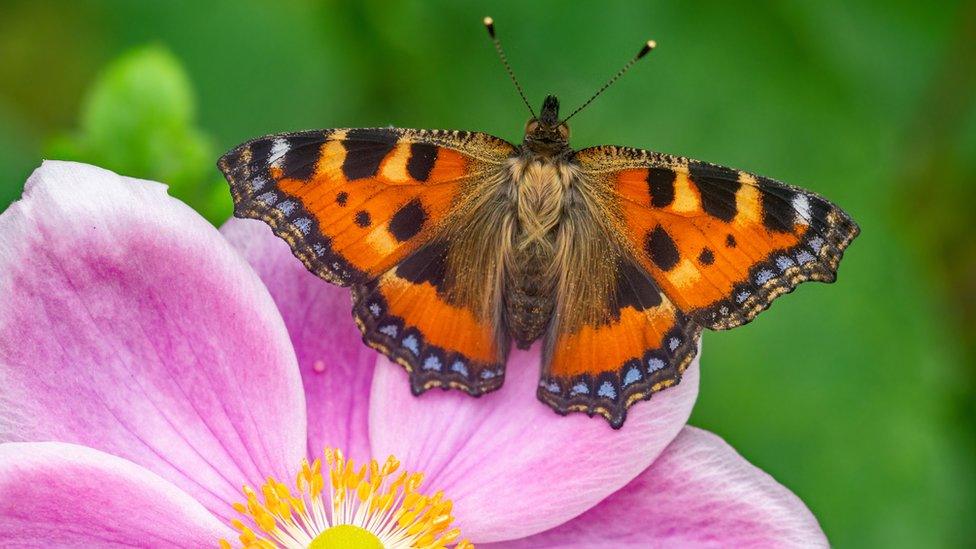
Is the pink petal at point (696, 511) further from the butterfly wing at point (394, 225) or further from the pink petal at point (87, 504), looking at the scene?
the pink petal at point (87, 504)

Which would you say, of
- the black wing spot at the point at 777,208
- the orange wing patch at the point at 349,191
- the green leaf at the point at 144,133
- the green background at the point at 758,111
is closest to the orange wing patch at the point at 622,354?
the black wing spot at the point at 777,208

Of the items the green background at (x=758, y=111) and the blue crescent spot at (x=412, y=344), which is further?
the green background at (x=758, y=111)

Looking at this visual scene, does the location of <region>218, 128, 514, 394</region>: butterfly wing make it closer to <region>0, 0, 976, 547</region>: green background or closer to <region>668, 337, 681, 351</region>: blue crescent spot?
<region>668, 337, 681, 351</region>: blue crescent spot

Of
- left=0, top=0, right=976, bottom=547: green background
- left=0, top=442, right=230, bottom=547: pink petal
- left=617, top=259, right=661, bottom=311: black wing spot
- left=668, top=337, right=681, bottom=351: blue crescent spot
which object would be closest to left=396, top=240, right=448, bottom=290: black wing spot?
left=617, top=259, right=661, bottom=311: black wing spot

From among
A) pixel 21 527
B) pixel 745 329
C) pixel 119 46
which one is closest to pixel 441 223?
pixel 21 527

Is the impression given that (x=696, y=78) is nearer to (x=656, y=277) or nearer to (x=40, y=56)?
(x=656, y=277)

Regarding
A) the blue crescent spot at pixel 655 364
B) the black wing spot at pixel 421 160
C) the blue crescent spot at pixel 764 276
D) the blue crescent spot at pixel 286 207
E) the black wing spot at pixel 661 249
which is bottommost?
the blue crescent spot at pixel 655 364
